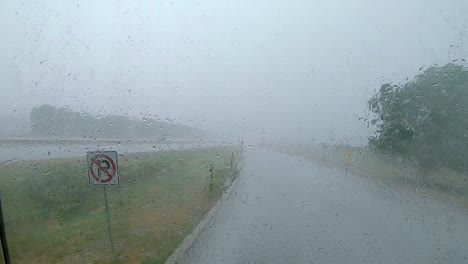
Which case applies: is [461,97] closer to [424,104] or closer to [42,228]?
[424,104]

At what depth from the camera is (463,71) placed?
477 centimetres

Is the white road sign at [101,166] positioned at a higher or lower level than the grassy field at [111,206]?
higher

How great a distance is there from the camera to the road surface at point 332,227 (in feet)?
18.6

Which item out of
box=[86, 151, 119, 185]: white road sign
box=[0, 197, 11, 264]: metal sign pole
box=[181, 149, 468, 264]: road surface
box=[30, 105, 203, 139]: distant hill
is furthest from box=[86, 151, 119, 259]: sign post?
box=[181, 149, 468, 264]: road surface

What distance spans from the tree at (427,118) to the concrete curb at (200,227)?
3.34m

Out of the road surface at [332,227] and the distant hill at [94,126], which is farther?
the road surface at [332,227]

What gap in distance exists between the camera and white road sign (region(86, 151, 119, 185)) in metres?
5.08

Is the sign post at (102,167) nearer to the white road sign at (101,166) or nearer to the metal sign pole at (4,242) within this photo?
the white road sign at (101,166)

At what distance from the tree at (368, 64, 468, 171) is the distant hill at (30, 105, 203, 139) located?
291cm

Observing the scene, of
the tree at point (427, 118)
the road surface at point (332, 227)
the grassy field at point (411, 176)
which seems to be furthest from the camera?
the road surface at point (332, 227)

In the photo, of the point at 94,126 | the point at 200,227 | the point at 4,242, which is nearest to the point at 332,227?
the point at 200,227

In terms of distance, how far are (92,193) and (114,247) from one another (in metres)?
0.86

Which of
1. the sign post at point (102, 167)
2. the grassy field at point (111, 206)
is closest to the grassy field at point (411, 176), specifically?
the grassy field at point (111, 206)

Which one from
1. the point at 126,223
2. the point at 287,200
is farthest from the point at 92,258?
the point at 287,200
